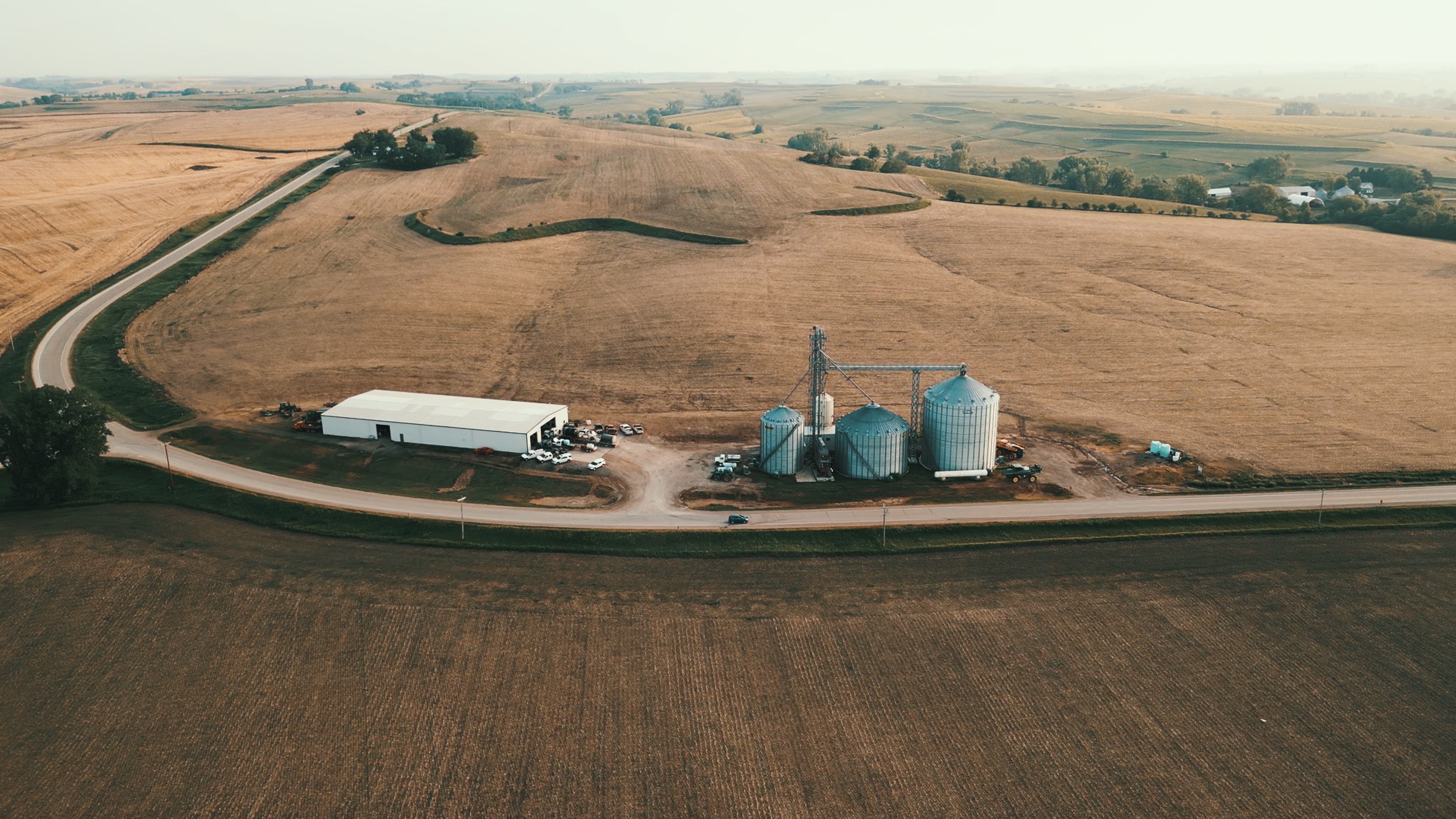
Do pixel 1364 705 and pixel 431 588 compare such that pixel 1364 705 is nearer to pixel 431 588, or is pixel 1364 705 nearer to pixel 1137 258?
pixel 431 588

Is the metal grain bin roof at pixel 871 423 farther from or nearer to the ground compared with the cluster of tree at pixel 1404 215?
nearer to the ground

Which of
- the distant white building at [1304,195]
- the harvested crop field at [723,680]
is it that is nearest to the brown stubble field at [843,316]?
the harvested crop field at [723,680]

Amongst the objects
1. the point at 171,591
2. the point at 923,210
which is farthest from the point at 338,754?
the point at 923,210

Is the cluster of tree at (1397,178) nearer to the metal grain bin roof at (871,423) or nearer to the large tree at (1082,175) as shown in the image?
the large tree at (1082,175)

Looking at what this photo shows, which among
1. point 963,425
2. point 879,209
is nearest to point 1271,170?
point 879,209

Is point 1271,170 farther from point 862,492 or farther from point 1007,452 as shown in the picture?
point 862,492

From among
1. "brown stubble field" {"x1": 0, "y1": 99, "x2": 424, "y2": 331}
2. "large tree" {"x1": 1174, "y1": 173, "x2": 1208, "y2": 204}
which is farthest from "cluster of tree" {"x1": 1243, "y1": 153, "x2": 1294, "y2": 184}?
"brown stubble field" {"x1": 0, "y1": 99, "x2": 424, "y2": 331}

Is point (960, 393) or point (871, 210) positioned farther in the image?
point (871, 210)
